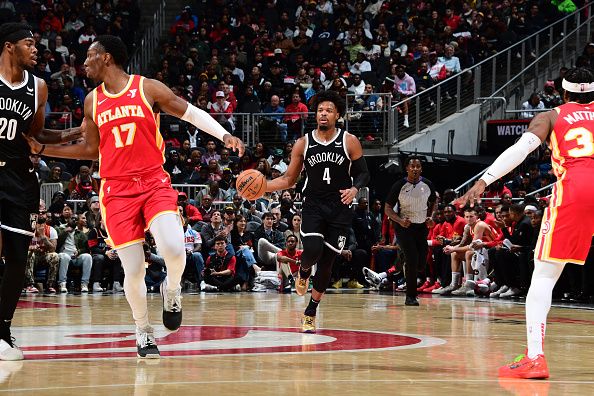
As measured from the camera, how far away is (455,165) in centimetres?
2233

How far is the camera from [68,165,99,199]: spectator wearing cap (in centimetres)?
A: 2083

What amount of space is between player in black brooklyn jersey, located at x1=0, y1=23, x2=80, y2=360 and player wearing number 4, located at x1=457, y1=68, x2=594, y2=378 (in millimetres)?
3313

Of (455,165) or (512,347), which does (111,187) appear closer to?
(512,347)

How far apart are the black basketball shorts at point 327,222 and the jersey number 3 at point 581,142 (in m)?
3.77

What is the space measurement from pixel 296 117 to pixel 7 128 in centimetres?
1568

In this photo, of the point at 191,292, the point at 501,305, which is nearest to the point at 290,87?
the point at 191,292

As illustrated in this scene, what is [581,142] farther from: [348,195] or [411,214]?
[411,214]

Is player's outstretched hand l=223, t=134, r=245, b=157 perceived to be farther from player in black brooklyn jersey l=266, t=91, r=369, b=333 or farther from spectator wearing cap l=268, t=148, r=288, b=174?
spectator wearing cap l=268, t=148, r=288, b=174

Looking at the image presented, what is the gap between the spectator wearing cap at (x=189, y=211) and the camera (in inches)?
763

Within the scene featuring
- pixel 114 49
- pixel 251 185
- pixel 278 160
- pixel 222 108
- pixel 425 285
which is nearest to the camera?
pixel 114 49

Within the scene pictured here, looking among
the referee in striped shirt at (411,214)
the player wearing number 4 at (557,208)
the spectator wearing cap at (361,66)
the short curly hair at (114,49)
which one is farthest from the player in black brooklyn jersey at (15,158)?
the spectator wearing cap at (361,66)

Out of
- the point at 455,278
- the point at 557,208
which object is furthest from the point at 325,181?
the point at 455,278

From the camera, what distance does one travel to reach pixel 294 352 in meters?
8.34

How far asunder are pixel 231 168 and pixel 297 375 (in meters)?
15.3
